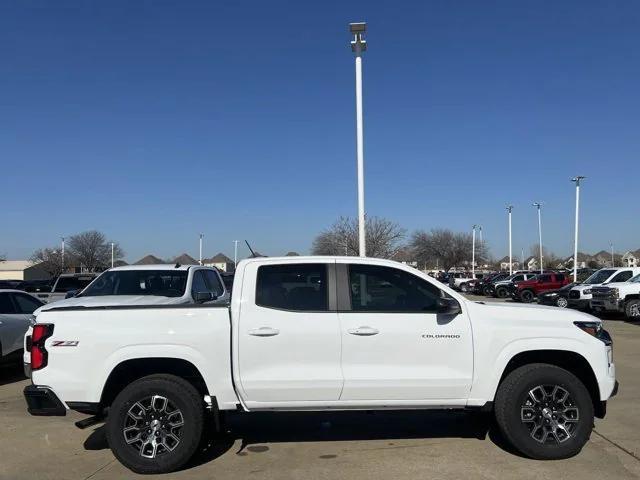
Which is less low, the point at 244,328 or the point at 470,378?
the point at 244,328

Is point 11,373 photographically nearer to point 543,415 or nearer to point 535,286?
point 543,415

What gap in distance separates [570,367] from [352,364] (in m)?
2.21

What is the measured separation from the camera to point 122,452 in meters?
5.25

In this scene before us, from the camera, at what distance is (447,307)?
17.6 ft

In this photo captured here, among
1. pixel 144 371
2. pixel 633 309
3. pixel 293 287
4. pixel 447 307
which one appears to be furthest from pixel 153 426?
pixel 633 309

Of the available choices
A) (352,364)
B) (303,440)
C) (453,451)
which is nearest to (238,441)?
(303,440)

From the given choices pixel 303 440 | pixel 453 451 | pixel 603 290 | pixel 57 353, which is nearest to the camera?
pixel 57 353

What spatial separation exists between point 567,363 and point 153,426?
395 centimetres

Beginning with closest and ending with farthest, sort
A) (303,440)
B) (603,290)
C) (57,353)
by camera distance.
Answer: (57,353) < (303,440) < (603,290)

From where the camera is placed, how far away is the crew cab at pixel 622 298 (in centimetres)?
2003

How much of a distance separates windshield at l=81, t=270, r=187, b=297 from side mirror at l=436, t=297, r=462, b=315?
5.34m

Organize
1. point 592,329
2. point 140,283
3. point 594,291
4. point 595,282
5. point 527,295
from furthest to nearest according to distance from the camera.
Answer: point 527,295, point 595,282, point 594,291, point 140,283, point 592,329

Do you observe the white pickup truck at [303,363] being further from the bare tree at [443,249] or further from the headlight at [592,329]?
the bare tree at [443,249]

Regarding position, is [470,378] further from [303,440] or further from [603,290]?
[603,290]
